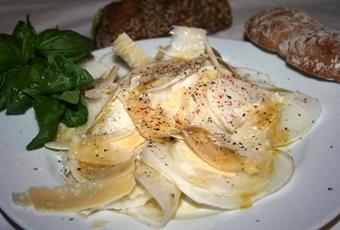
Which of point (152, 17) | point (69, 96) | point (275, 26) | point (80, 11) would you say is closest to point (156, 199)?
point (69, 96)

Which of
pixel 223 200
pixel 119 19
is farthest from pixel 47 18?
pixel 223 200

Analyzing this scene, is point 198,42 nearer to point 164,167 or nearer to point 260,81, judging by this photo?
point 260,81

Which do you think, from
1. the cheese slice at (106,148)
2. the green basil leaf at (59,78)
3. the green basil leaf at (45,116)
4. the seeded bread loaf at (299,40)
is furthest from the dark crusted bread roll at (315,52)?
the green basil leaf at (45,116)

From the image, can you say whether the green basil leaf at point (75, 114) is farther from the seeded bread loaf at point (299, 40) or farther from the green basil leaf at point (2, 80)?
the seeded bread loaf at point (299, 40)

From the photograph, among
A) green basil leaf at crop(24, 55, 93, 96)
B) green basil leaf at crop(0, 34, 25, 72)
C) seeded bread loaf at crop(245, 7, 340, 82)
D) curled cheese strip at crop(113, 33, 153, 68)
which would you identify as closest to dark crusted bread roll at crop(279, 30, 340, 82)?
seeded bread loaf at crop(245, 7, 340, 82)

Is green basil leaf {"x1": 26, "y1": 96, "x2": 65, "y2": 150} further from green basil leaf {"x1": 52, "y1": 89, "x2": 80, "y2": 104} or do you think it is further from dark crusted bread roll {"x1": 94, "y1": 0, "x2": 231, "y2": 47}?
dark crusted bread roll {"x1": 94, "y1": 0, "x2": 231, "y2": 47}

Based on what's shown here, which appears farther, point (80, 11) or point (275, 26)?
point (80, 11)

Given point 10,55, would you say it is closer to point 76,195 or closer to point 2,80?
→ point 2,80
